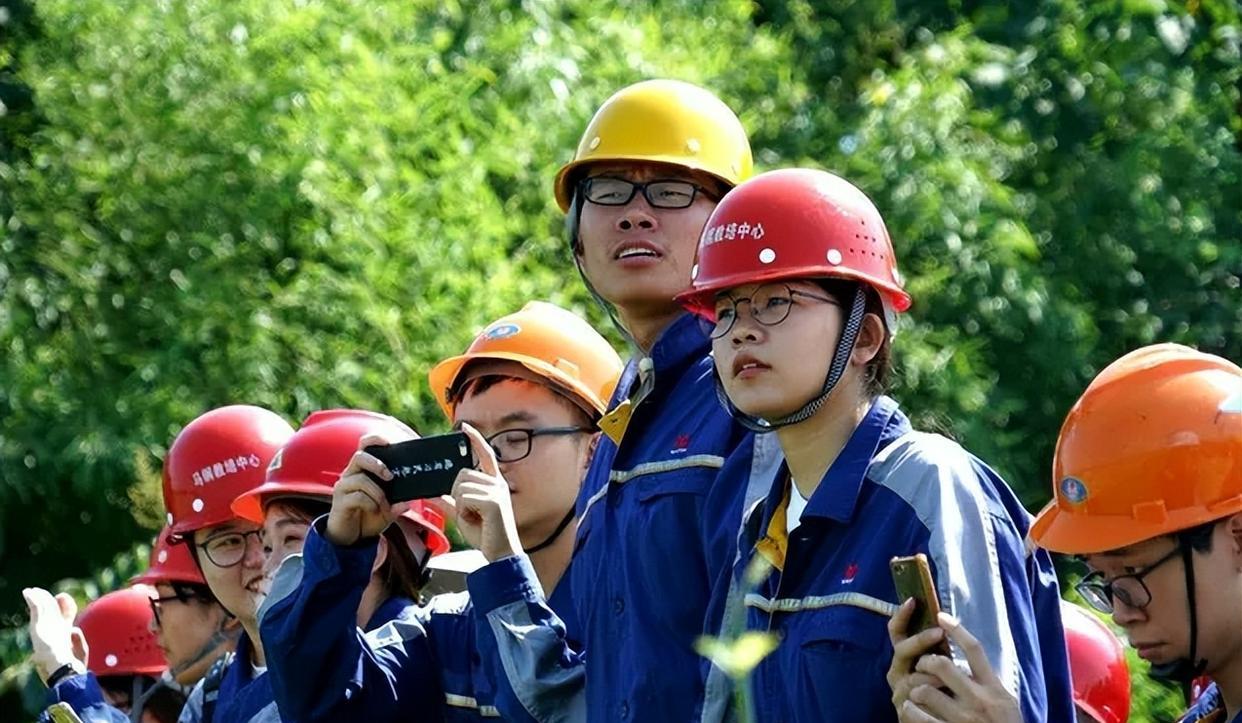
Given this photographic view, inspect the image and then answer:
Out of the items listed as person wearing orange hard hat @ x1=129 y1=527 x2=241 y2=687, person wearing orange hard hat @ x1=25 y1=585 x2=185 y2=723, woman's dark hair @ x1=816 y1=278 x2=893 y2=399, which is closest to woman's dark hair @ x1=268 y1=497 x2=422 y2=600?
person wearing orange hard hat @ x1=129 y1=527 x2=241 y2=687

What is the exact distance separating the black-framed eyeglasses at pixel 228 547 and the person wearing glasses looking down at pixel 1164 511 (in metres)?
2.73

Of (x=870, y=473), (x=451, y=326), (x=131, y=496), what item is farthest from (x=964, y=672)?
(x=131, y=496)

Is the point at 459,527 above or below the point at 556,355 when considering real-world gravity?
below

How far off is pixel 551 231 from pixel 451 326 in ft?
3.76

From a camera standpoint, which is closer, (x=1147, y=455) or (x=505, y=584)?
(x=1147, y=455)

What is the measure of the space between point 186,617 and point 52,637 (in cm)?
51

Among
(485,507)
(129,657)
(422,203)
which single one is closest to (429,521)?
(485,507)

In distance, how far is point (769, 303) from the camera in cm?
504

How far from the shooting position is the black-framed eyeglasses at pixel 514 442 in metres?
6.17

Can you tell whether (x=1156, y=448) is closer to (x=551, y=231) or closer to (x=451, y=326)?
(x=451, y=326)

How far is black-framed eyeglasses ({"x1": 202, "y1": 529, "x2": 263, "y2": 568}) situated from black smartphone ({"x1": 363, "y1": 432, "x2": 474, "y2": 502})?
47.8 inches

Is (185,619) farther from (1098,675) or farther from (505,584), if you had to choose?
(1098,675)

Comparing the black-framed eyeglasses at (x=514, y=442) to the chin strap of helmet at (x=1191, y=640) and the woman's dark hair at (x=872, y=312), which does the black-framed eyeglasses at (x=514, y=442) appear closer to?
the woman's dark hair at (x=872, y=312)

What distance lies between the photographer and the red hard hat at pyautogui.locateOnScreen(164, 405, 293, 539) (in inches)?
283
